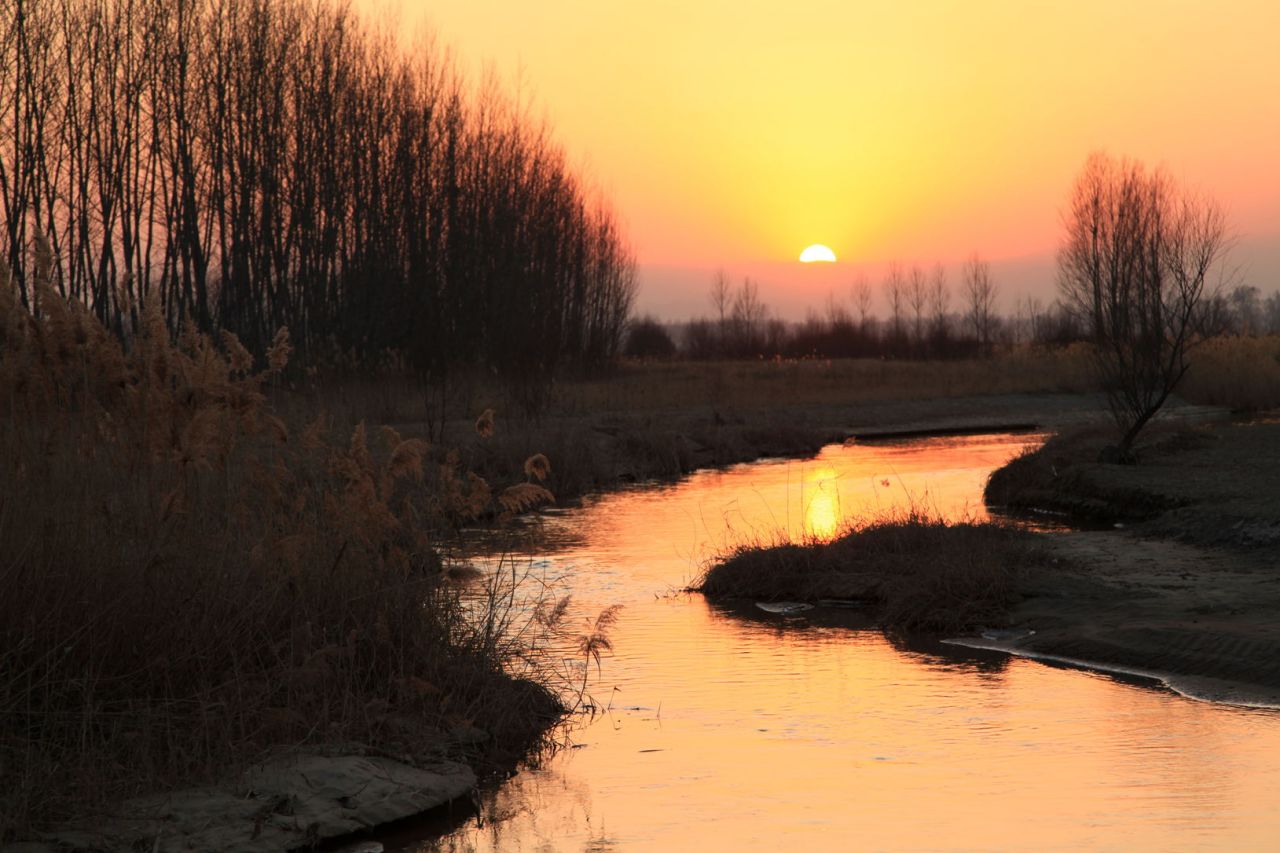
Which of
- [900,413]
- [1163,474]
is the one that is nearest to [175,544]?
[1163,474]

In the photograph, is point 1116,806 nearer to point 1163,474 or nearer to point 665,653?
point 665,653

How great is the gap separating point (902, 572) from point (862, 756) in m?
5.16

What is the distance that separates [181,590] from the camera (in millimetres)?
7035

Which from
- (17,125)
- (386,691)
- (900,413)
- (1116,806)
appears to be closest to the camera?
(1116,806)

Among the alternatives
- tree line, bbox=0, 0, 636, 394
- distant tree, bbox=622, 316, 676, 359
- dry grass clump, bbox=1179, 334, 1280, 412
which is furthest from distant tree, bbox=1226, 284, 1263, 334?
distant tree, bbox=622, 316, 676, 359

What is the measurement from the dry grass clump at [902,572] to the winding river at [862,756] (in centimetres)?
63

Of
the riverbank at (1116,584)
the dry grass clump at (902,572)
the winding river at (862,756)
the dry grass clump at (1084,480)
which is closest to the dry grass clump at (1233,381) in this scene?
the dry grass clump at (1084,480)

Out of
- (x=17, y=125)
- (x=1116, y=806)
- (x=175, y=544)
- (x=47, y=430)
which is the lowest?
(x=1116, y=806)

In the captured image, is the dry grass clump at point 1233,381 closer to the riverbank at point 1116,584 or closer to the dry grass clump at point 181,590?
the riverbank at point 1116,584

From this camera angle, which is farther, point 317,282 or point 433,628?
point 317,282

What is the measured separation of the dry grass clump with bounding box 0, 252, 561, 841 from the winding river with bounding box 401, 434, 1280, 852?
0.99m

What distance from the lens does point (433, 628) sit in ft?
27.3

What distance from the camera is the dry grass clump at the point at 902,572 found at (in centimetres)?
1211

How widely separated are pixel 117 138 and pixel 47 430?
2509 cm
